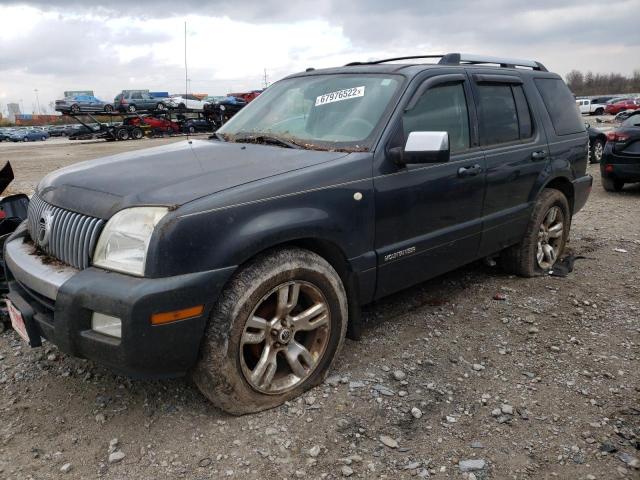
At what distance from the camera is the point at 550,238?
5.03 m

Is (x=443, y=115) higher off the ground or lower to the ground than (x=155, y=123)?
higher

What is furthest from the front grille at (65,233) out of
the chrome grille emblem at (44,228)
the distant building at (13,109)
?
the distant building at (13,109)

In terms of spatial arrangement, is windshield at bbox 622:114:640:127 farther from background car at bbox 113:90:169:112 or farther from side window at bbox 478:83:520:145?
background car at bbox 113:90:169:112

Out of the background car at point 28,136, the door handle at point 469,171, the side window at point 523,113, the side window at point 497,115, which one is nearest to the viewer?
the door handle at point 469,171

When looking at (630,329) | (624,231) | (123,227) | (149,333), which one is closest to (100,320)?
(149,333)

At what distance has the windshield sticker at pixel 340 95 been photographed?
349 centimetres

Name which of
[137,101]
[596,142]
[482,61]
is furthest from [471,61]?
[137,101]

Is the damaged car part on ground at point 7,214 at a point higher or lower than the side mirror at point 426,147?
lower

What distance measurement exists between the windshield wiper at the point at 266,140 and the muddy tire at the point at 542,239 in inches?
94.2

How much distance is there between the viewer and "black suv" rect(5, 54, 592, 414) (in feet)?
7.85

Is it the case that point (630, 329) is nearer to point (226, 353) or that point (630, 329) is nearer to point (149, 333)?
point (226, 353)

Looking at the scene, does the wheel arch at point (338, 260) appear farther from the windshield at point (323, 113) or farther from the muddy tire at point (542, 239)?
the muddy tire at point (542, 239)

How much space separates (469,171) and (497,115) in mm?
719

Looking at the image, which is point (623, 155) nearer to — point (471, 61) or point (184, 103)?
point (471, 61)
